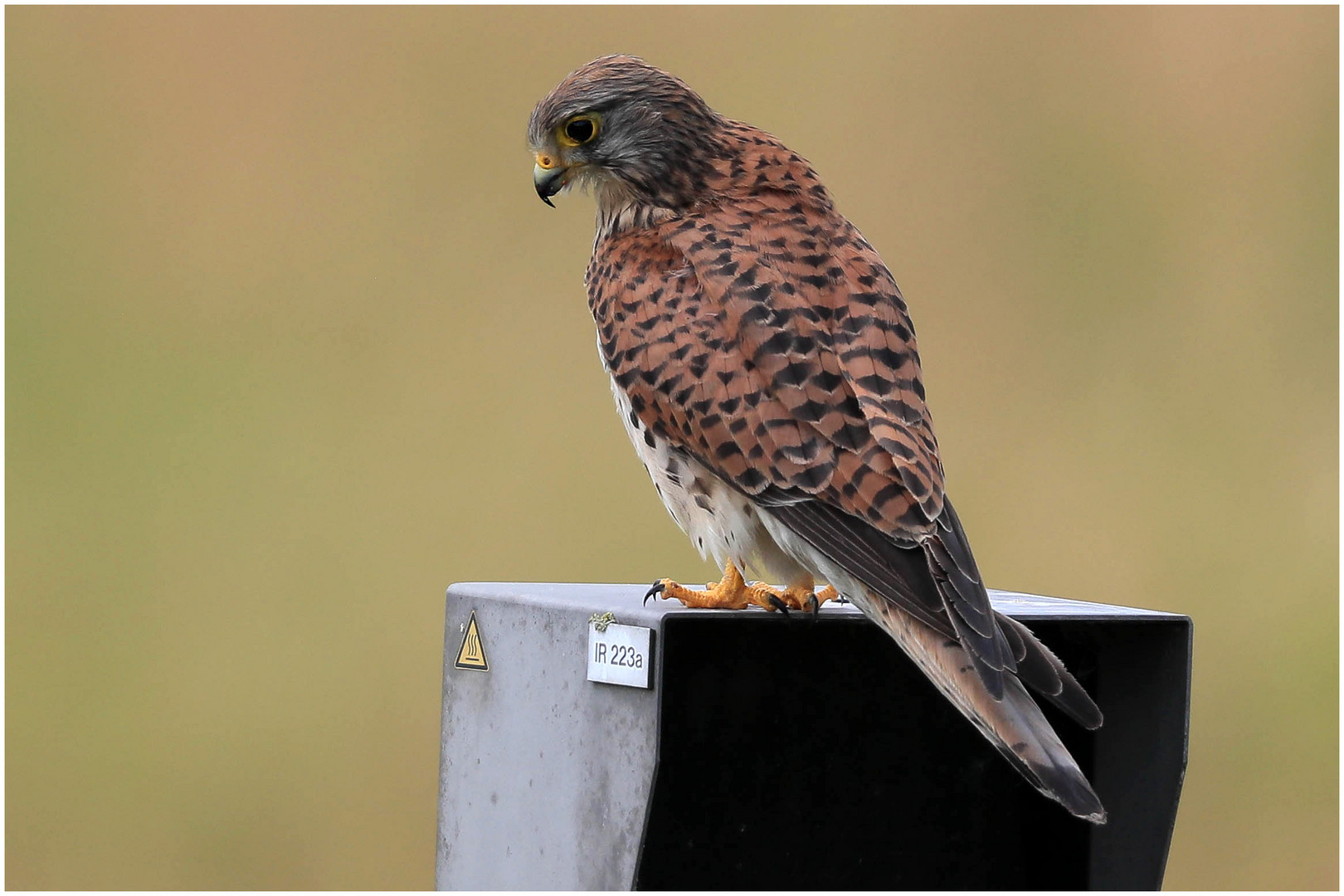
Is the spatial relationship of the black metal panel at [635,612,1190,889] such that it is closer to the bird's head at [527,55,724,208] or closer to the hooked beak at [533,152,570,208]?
the bird's head at [527,55,724,208]

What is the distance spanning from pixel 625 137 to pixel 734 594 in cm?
85

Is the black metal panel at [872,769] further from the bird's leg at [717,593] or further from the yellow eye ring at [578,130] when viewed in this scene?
the yellow eye ring at [578,130]

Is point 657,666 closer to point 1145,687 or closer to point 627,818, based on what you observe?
point 627,818

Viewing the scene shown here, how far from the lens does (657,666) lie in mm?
1688

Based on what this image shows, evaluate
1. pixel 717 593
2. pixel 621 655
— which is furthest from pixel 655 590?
pixel 621 655

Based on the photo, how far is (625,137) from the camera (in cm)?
242

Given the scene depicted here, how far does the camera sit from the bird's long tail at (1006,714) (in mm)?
1615

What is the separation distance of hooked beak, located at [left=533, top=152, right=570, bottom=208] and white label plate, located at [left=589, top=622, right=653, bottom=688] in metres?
0.99

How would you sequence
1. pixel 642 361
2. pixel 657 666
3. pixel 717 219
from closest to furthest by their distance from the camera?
pixel 657 666
pixel 642 361
pixel 717 219

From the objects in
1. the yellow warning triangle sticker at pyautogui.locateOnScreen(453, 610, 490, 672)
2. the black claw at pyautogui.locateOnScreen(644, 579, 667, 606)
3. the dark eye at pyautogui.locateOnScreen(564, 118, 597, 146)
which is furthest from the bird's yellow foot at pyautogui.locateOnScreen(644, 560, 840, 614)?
the dark eye at pyautogui.locateOnScreen(564, 118, 597, 146)

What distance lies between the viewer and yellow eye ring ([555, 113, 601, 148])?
2.43m

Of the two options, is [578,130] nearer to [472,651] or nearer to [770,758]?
[472,651]

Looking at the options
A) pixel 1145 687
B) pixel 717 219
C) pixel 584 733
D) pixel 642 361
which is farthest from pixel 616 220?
pixel 1145 687

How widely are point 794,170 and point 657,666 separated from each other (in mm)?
1092
